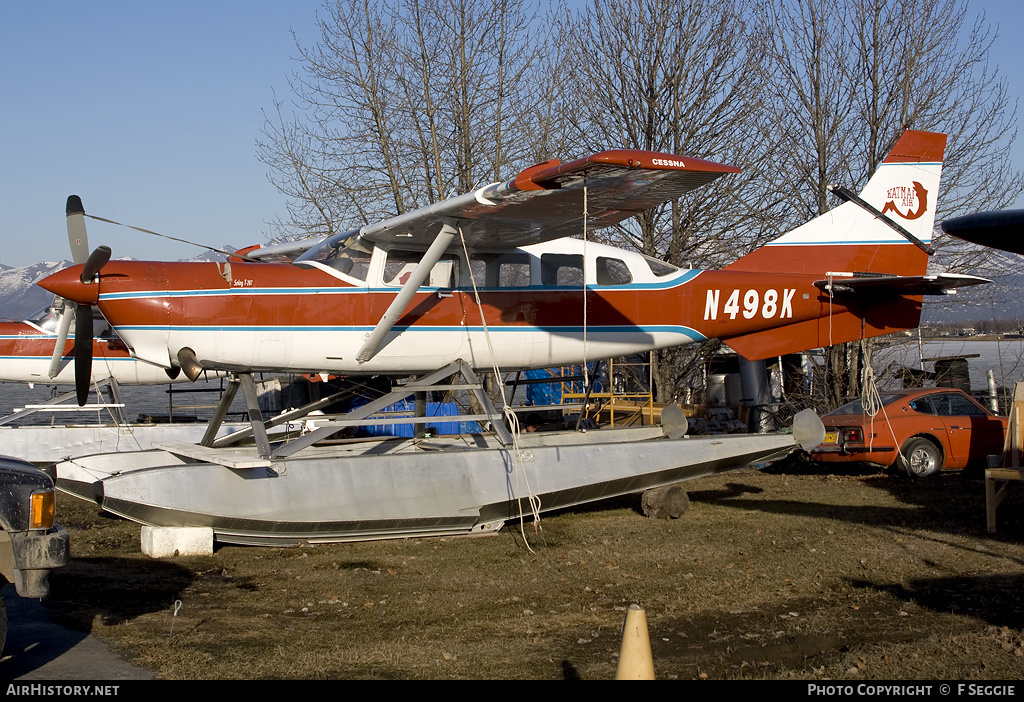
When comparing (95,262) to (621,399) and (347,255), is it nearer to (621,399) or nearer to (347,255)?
(347,255)

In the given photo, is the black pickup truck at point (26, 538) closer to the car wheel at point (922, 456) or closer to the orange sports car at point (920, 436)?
the orange sports car at point (920, 436)

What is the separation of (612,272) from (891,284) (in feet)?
11.9

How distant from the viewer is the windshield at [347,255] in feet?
30.6

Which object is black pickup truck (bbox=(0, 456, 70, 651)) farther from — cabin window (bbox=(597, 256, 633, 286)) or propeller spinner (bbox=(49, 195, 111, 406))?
cabin window (bbox=(597, 256, 633, 286))

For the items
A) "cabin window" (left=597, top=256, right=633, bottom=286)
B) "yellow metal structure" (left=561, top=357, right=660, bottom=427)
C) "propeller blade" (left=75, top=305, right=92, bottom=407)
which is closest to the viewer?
"propeller blade" (left=75, top=305, right=92, bottom=407)

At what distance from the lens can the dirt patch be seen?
4.85 metres

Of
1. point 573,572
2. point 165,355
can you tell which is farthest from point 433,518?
point 165,355

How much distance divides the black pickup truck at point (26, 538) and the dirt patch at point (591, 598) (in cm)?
79

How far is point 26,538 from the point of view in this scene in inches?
179

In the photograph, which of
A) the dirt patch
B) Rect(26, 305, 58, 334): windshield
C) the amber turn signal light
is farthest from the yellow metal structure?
Rect(26, 305, 58, 334): windshield

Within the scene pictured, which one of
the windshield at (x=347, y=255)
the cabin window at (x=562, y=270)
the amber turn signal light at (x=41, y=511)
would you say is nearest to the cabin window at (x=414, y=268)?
the windshield at (x=347, y=255)

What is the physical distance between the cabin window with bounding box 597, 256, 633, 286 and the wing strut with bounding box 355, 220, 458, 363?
7.33 ft

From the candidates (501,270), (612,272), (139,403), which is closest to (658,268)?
(612,272)
